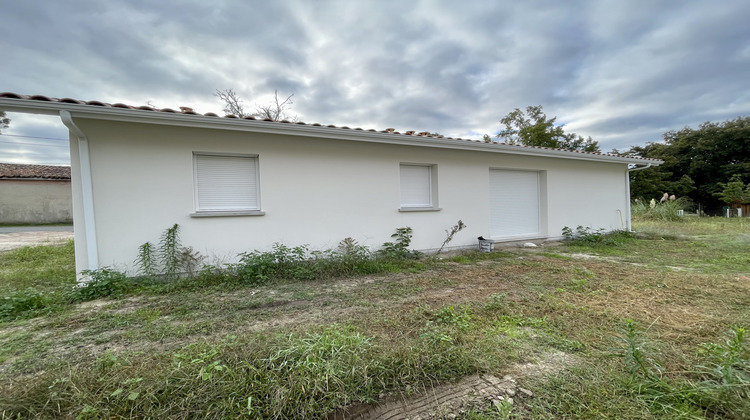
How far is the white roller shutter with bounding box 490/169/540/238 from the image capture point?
727cm

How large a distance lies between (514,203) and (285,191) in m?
5.90

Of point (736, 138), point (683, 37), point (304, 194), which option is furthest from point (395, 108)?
point (736, 138)

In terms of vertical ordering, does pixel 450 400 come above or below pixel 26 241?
below

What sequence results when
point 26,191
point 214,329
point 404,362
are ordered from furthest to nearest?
point 26,191
point 214,329
point 404,362

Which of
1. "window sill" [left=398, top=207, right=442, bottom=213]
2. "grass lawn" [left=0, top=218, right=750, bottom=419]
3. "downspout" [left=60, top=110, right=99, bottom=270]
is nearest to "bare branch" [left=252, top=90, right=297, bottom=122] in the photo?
"window sill" [left=398, top=207, right=442, bottom=213]

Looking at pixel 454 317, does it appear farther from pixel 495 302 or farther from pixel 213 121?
pixel 213 121

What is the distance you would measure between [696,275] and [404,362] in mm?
5111

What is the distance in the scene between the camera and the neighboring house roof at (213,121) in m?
3.41

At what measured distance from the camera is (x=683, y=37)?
8.25 metres

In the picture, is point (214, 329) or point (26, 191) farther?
point (26, 191)

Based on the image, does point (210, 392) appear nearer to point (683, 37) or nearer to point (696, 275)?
point (696, 275)

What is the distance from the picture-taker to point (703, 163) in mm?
23062

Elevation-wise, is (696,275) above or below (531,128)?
below

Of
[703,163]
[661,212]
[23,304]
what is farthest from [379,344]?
[703,163]
